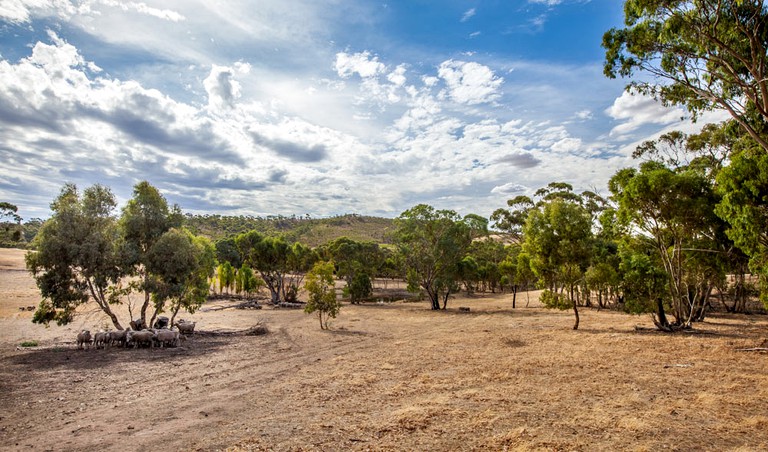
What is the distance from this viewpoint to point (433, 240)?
4403 cm

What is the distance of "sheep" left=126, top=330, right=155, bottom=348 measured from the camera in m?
19.5

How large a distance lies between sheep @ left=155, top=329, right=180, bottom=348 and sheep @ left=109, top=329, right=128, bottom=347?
64.5 inches

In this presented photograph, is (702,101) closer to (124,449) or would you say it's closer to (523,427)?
(523,427)

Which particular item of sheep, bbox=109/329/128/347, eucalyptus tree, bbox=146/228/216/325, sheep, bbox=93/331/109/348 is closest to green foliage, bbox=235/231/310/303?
eucalyptus tree, bbox=146/228/216/325

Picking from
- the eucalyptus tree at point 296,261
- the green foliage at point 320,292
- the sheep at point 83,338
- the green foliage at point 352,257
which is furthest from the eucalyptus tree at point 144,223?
the green foliage at point 352,257

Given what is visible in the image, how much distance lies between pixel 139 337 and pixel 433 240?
31134 millimetres

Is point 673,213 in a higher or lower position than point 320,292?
higher

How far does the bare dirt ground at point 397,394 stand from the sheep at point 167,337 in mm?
911

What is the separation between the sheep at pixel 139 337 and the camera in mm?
19547

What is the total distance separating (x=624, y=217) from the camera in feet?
67.5

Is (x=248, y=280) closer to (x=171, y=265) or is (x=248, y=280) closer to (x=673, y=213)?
(x=171, y=265)

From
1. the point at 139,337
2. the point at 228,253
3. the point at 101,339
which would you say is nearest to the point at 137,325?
the point at 101,339

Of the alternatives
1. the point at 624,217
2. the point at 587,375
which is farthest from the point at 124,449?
the point at 624,217

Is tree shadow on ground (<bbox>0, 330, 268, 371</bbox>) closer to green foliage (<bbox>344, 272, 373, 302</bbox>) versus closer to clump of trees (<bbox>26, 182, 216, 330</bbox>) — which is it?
clump of trees (<bbox>26, 182, 216, 330</bbox>)
